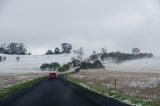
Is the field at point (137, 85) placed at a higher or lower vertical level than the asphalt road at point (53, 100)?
higher

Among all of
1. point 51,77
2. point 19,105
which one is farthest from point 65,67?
point 19,105

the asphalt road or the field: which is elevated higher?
the field

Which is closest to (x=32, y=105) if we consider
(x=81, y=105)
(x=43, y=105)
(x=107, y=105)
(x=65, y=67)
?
(x=43, y=105)

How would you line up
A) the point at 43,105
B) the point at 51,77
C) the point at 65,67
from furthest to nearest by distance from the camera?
the point at 65,67 < the point at 51,77 < the point at 43,105

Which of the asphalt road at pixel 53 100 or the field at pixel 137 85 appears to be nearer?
the asphalt road at pixel 53 100

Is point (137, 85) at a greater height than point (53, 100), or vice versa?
point (137, 85)

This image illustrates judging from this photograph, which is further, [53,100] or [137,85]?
[137,85]

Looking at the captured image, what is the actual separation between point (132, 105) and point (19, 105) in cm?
596

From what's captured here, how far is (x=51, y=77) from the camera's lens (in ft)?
280

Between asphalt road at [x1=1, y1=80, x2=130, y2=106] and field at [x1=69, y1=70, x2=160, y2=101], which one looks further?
field at [x1=69, y1=70, x2=160, y2=101]

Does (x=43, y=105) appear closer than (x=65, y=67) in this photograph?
Yes

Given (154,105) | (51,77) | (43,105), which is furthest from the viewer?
(51,77)

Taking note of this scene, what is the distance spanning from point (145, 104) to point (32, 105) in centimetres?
573

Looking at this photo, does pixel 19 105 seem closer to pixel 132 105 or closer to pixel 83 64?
pixel 132 105
